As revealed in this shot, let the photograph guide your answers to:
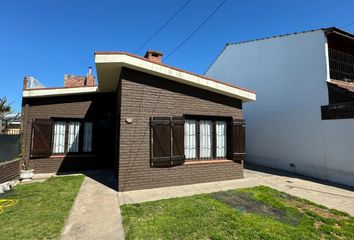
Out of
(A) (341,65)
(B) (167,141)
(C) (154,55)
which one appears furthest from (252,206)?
(A) (341,65)

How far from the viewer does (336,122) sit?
8.91 meters

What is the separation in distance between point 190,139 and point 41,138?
6272mm

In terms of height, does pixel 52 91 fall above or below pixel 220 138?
above

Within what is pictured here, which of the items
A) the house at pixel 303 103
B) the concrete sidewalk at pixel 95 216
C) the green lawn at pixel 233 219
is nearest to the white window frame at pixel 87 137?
the concrete sidewalk at pixel 95 216

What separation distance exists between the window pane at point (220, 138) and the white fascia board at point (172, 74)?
4.00 ft

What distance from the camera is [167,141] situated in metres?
7.55

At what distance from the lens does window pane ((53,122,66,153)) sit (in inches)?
391

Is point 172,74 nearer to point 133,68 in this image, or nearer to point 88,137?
point 133,68

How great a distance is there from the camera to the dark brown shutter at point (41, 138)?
9383 mm

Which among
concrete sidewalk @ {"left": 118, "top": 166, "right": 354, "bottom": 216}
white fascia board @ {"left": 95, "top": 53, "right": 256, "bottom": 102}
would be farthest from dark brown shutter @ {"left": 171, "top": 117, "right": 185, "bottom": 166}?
white fascia board @ {"left": 95, "top": 53, "right": 256, "bottom": 102}

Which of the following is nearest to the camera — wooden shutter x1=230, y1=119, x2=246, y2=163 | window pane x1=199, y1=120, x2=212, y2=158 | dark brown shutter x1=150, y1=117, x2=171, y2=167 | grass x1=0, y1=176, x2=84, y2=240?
grass x1=0, y1=176, x2=84, y2=240

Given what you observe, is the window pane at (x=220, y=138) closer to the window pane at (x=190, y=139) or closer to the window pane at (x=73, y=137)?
the window pane at (x=190, y=139)

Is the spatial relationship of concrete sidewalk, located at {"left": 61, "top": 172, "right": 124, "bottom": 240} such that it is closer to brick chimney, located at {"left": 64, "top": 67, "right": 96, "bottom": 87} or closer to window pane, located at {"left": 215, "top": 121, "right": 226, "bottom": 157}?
window pane, located at {"left": 215, "top": 121, "right": 226, "bottom": 157}

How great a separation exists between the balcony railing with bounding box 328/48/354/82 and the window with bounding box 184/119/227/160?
19.6ft
